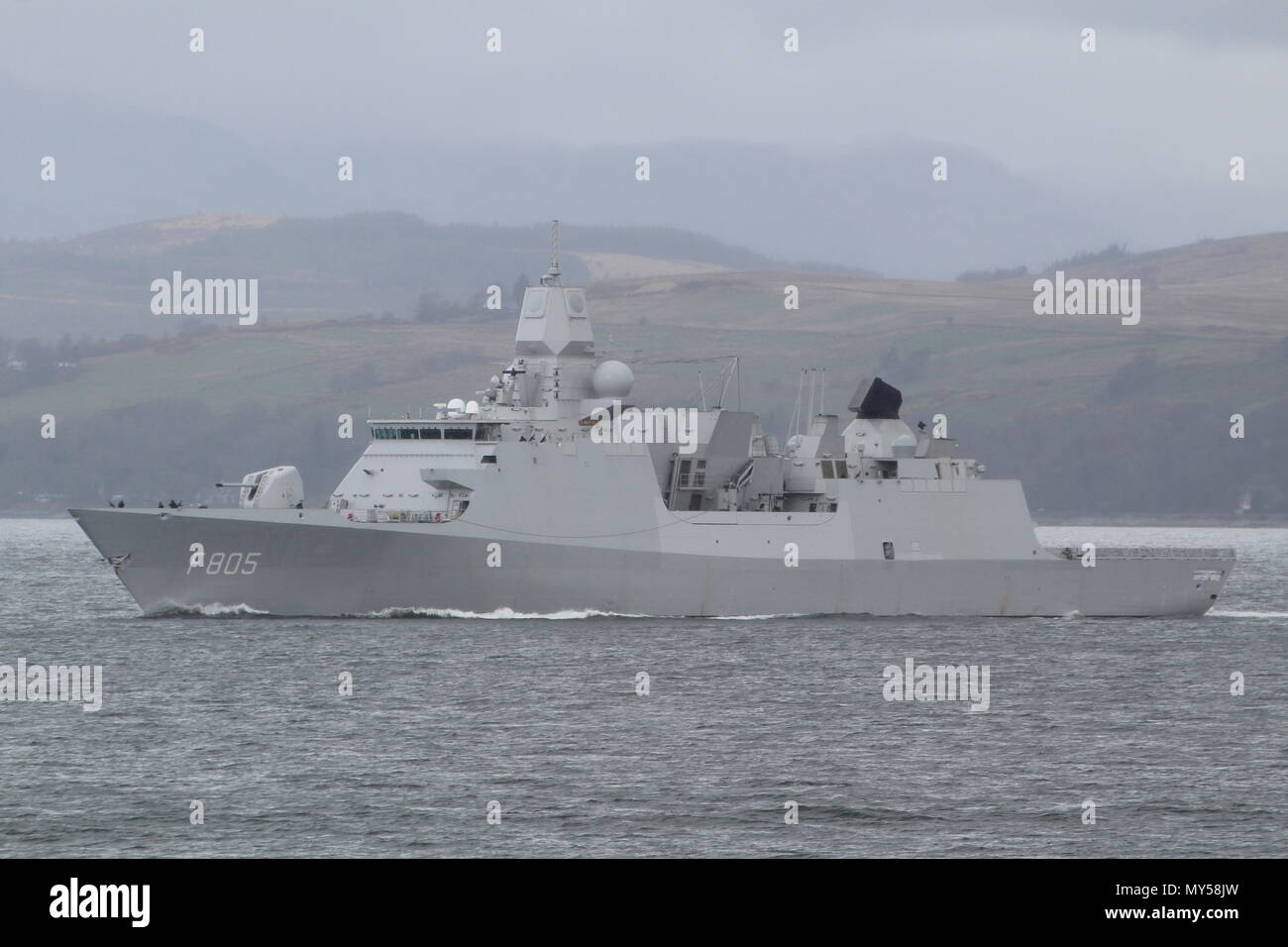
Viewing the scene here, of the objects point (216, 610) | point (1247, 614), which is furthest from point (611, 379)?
point (1247, 614)

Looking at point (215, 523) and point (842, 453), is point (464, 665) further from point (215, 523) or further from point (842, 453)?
point (842, 453)

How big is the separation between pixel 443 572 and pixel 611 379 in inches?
223

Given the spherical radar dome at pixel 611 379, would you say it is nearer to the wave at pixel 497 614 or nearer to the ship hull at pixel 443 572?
the ship hull at pixel 443 572

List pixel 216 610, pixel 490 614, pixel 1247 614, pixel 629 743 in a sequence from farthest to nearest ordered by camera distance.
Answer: pixel 1247 614 → pixel 490 614 → pixel 216 610 → pixel 629 743

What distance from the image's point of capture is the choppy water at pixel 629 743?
603 inches

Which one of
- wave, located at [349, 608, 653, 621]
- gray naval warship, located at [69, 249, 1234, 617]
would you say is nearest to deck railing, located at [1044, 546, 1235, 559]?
gray naval warship, located at [69, 249, 1234, 617]

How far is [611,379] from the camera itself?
32.9 m

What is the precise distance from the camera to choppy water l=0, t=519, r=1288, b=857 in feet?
50.2

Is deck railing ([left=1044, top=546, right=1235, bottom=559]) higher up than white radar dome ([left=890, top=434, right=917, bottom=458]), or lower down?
lower down

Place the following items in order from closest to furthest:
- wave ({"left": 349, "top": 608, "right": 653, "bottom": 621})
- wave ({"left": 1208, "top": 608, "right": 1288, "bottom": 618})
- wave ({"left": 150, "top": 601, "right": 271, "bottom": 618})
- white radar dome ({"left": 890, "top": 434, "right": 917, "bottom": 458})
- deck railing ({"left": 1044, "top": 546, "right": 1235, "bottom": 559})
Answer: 1. wave ({"left": 150, "top": 601, "right": 271, "bottom": 618})
2. wave ({"left": 349, "top": 608, "right": 653, "bottom": 621})
3. white radar dome ({"left": 890, "top": 434, "right": 917, "bottom": 458})
4. deck railing ({"left": 1044, "top": 546, "right": 1235, "bottom": 559})
5. wave ({"left": 1208, "top": 608, "right": 1288, "bottom": 618})

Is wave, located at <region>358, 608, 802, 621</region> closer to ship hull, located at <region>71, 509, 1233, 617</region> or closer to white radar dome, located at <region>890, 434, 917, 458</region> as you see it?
ship hull, located at <region>71, 509, 1233, 617</region>

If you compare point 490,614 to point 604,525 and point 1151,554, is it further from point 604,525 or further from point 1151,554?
point 1151,554

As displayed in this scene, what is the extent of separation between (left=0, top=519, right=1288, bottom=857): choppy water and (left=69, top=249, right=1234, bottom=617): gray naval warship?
0.83 m

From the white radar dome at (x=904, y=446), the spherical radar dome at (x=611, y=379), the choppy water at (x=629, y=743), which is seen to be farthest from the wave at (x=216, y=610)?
the white radar dome at (x=904, y=446)
